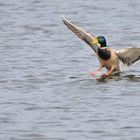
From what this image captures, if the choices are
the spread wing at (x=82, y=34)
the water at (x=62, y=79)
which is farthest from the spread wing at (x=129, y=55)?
the spread wing at (x=82, y=34)

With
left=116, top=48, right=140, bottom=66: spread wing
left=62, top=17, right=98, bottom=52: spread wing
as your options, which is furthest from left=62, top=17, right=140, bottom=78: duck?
left=62, top=17, right=98, bottom=52: spread wing

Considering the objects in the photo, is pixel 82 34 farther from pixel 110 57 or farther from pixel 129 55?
pixel 129 55

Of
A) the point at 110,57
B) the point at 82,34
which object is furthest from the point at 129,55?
the point at 82,34

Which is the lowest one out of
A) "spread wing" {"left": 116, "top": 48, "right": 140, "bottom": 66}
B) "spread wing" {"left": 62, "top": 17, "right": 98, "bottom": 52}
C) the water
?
the water

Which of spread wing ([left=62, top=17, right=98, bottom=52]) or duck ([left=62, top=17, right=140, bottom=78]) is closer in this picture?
duck ([left=62, top=17, right=140, bottom=78])

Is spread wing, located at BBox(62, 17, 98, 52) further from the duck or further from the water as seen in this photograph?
the water

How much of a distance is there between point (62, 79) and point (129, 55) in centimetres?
167

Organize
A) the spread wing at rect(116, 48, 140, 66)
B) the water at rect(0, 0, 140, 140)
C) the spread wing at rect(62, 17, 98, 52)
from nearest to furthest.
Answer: the water at rect(0, 0, 140, 140) < the spread wing at rect(116, 48, 140, 66) < the spread wing at rect(62, 17, 98, 52)

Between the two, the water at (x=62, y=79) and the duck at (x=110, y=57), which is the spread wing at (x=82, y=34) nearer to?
the duck at (x=110, y=57)

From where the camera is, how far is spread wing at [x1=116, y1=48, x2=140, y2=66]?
22047mm

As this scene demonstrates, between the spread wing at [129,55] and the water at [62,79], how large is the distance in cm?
24

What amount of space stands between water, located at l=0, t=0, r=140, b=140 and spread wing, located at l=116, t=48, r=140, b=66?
24 cm

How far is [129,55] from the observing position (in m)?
22.2

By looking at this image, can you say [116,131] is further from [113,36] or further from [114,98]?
[113,36]
